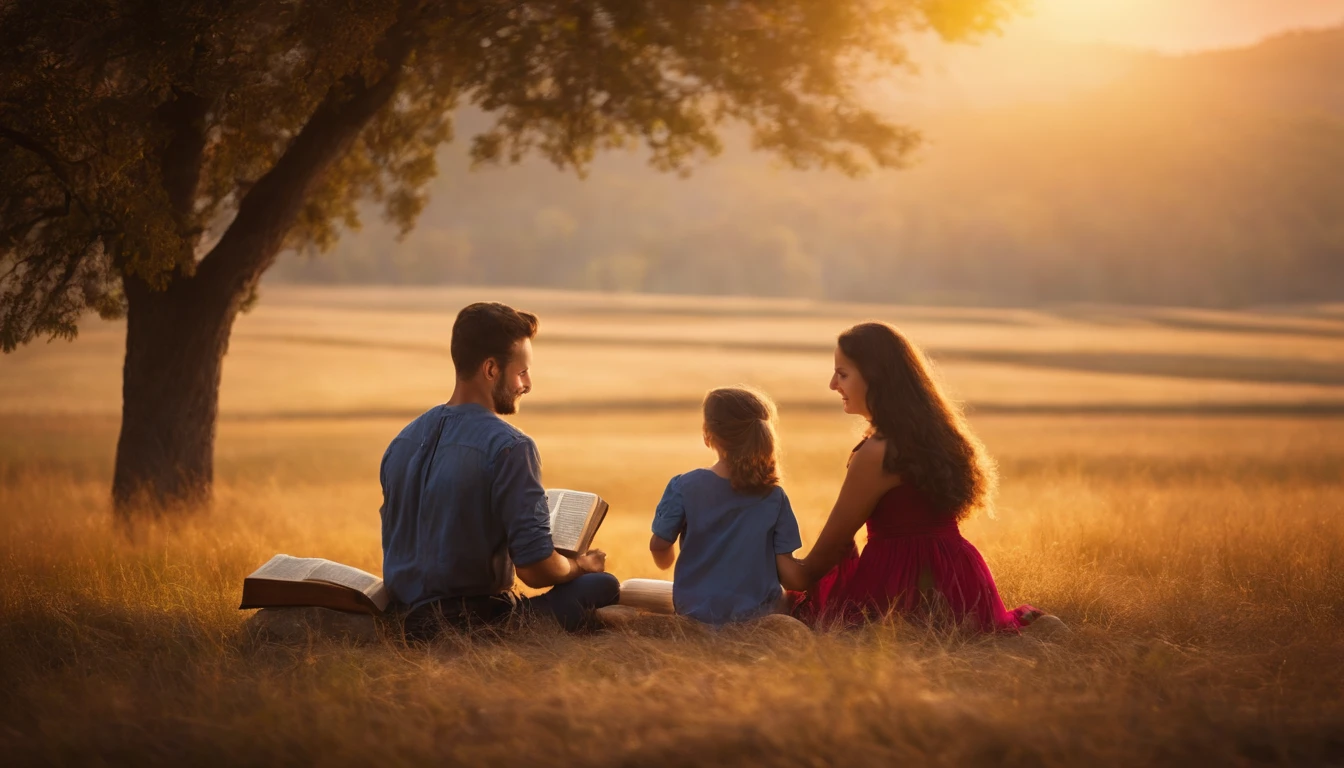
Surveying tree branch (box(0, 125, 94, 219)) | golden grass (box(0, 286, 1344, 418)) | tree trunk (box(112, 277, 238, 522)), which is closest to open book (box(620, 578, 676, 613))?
tree branch (box(0, 125, 94, 219))

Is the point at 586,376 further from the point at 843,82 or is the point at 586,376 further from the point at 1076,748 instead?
the point at 1076,748

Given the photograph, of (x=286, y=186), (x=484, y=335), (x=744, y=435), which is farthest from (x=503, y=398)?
(x=286, y=186)

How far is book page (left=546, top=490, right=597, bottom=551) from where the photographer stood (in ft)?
18.3

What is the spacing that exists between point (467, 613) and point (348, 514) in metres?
7.73

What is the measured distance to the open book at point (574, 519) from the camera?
5574 millimetres

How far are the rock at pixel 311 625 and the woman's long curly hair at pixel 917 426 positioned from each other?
8.96 feet

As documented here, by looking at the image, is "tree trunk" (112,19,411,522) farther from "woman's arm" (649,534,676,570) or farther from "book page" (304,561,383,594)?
"woman's arm" (649,534,676,570)

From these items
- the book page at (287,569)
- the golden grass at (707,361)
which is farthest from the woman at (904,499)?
the golden grass at (707,361)

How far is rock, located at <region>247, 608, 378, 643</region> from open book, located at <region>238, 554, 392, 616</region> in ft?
0.25

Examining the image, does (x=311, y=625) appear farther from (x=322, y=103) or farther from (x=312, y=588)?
(x=322, y=103)

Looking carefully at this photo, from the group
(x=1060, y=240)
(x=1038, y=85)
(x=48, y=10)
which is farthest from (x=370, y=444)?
(x=1038, y=85)

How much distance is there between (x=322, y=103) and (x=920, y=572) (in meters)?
6.57

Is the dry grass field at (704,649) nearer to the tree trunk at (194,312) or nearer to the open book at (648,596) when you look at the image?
the open book at (648,596)

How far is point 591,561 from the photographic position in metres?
5.66
